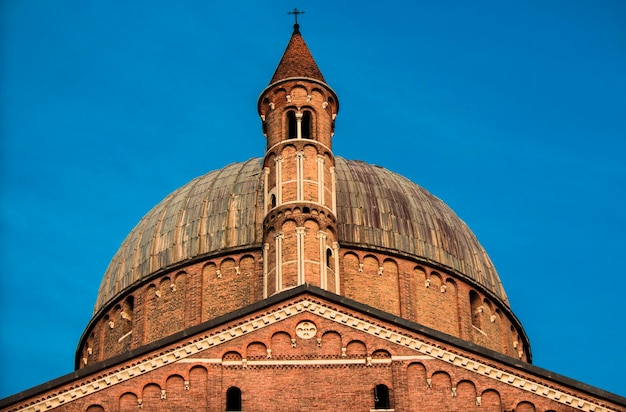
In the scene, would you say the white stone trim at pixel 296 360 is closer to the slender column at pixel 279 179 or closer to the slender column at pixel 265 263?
the slender column at pixel 265 263

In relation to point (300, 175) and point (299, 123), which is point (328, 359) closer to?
point (300, 175)

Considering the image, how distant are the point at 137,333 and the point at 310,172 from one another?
8.36m

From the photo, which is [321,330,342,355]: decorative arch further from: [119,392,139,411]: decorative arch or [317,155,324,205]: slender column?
[317,155,324,205]: slender column

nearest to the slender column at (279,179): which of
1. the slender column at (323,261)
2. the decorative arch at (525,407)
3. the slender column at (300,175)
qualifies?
the slender column at (300,175)

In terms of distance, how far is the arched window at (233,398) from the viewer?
30.1 metres

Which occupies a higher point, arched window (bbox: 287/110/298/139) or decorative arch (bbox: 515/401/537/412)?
arched window (bbox: 287/110/298/139)

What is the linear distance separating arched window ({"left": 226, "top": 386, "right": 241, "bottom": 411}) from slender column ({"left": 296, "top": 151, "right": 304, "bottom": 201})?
890 centimetres

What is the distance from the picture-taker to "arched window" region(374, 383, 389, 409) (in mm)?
30219

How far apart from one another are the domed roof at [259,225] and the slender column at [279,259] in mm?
4787

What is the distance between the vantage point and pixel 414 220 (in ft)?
147

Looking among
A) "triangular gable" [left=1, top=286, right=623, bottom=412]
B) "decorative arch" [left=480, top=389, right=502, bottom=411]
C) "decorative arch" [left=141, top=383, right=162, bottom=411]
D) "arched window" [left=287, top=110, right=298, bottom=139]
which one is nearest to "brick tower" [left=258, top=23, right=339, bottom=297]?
"arched window" [left=287, top=110, right=298, bottom=139]

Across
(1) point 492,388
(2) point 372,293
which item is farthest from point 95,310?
(1) point 492,388

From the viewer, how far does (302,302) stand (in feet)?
103

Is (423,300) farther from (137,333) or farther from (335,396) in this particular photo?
(335,396)
